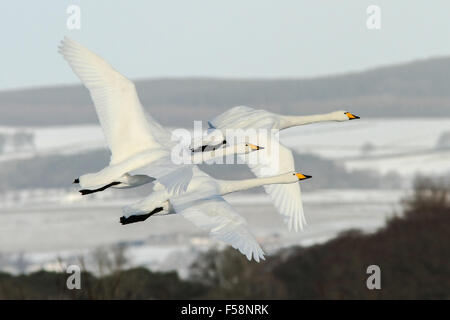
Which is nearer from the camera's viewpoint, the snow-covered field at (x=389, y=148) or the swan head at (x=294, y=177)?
the swan head at (x=294, y=177)

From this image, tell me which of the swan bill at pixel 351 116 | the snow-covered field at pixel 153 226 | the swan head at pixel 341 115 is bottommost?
the snow-covered field at pixel 153 226

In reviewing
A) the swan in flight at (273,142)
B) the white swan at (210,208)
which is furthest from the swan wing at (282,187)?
the white swan at (210,208)

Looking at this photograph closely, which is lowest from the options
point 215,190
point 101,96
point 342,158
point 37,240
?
point 37,240

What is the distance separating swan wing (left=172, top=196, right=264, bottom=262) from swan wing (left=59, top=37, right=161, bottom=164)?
3.38 ft

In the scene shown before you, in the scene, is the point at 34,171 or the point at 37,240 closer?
the point at 34,171

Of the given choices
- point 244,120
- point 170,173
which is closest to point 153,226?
point 244,120

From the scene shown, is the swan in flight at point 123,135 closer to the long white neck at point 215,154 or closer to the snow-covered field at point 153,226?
the long white neck at point 215,154

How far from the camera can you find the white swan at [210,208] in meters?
10.2

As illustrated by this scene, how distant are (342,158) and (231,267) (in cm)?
8848

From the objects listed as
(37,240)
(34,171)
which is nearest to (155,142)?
(34,171)

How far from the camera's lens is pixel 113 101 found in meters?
12.0

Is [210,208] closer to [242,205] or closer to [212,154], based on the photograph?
[212,154]

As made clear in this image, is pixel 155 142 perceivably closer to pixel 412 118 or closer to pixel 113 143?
pixel 113 143

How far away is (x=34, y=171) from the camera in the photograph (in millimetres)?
126312
